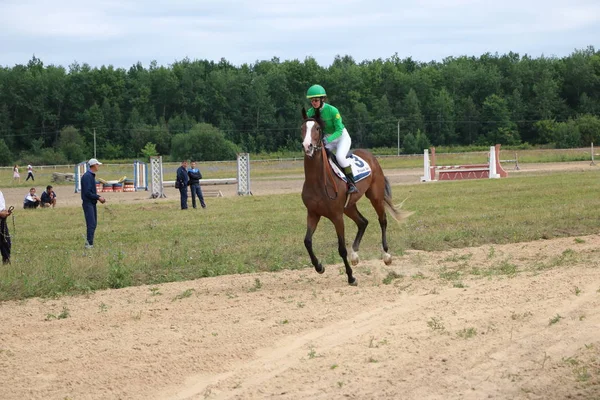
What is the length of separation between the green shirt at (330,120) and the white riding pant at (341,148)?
32 cm

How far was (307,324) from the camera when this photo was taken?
31.8 ft

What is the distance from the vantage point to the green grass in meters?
13.9

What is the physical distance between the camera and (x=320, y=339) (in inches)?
352

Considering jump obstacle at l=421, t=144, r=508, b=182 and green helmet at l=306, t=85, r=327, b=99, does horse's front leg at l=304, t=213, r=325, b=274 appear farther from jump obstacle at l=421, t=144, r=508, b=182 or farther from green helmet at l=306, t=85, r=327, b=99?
jump obstacle at l=421, t=144, r=508, b=182

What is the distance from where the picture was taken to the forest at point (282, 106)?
342ft

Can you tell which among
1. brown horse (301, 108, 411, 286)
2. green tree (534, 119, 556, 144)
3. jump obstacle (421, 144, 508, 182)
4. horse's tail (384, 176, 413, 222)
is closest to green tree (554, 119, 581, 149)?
green tree (534, 119, 556, 144)

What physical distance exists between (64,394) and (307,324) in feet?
10.4

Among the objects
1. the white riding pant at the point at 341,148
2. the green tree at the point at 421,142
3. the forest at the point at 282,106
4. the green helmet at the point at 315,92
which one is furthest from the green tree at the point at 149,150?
the green helmet at the point at 315,92

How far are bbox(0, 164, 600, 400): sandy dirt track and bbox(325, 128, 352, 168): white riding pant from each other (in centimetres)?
191

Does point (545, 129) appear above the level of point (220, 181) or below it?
above

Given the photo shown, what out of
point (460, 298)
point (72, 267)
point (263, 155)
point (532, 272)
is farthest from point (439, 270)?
point (263, 155)

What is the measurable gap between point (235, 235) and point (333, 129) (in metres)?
7.38

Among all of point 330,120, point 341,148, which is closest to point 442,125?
point 341,148

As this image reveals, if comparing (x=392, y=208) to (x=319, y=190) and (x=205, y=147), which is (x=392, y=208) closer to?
(x=319, y=190)
